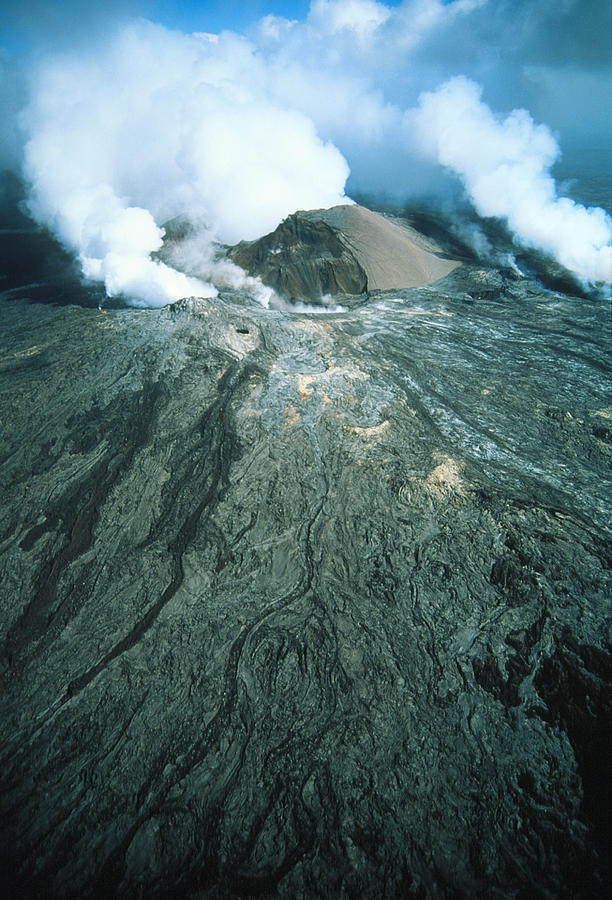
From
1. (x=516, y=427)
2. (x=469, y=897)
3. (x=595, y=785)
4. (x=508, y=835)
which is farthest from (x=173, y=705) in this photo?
(x=516, y=427)

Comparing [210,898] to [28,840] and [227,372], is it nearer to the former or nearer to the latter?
[28,840]

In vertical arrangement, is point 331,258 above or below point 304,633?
above

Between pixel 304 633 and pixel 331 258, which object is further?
pixel 331 258

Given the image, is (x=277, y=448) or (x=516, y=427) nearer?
(x=277, y=448)

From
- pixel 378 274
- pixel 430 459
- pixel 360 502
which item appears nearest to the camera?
pixel 360 502

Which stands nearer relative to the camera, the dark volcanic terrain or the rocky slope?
Result: the dark volcanic terrain
